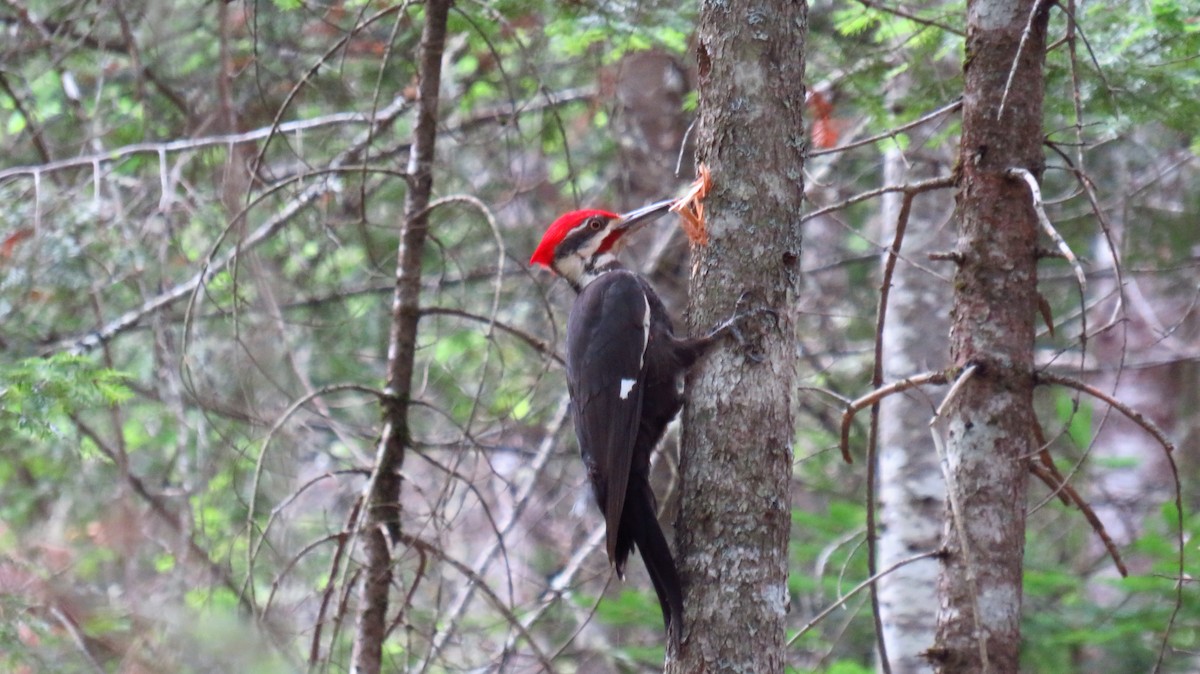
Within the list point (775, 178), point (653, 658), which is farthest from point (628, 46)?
point (653, 658)

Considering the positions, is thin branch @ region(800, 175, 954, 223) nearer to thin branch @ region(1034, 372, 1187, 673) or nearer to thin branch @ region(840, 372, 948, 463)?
thin branch @ region(840, 372, 948, 463)

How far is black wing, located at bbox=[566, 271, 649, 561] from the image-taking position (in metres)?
3.40

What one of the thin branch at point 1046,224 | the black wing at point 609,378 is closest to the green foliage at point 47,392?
the black wing at point 609,378

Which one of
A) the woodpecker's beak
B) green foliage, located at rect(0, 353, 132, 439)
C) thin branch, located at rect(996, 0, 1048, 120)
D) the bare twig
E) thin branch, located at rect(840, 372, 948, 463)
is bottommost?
A: the bare twig

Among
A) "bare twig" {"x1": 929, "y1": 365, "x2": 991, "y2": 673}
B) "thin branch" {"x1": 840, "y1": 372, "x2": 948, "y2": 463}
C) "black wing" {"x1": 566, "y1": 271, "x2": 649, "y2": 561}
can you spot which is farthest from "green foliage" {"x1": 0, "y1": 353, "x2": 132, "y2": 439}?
"bare twig" {"x1": 929, "y1": 365, "x2": 991, "y2": 673}

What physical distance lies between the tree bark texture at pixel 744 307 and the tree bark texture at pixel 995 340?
52 cm

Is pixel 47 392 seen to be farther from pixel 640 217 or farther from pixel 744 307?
pixel 744 307

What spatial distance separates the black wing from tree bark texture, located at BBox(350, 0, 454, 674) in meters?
0.62

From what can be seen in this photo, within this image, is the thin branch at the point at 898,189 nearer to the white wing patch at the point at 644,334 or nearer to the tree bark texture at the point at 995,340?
the tree bark texture at the point at 995,340

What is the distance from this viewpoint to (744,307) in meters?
3.02

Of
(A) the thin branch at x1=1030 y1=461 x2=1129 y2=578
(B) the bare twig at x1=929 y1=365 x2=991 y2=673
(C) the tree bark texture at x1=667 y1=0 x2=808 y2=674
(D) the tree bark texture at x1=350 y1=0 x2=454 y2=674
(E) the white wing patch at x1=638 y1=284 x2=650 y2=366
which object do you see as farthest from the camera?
(D) the tree bark texture at x1=350 y1=0 x2=454 y2=674

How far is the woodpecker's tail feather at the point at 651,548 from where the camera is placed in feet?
9.43

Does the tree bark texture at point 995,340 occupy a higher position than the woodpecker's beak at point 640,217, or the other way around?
the woodpecker's beak at point 640,217

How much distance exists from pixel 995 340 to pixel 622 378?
1.13 meters
